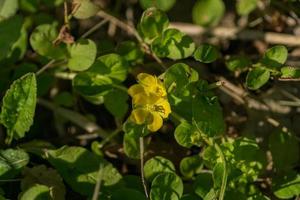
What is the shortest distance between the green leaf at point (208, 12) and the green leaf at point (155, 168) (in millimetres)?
606

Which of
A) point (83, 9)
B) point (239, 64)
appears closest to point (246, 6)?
point (239, 64)

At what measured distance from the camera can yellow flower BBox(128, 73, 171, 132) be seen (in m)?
1.61

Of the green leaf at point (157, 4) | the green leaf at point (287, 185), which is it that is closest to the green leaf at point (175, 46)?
the green leaf at point (157, 4)

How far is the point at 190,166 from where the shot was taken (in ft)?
5.91

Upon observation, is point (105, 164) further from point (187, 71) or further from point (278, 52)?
point (278, 52)

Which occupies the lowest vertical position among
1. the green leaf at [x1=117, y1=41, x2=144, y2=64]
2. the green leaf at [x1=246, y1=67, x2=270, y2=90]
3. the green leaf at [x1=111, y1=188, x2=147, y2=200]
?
the green leaf at [x1=111, y1=188, x2=147, y2=200]

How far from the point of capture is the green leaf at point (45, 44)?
6.06ft

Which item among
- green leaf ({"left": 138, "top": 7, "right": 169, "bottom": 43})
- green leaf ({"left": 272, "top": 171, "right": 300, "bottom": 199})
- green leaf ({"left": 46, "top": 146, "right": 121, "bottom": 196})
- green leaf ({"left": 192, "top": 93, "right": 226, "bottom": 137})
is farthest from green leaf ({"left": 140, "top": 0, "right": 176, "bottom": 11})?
green leaf ({"left": 272, "top": 171, "right": 300, "bottom": 199})

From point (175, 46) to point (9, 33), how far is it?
0.57m

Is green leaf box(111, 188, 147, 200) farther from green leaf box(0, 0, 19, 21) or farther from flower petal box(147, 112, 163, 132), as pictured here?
green leaf box(0, 0, 19, 21)

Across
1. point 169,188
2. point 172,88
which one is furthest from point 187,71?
point 169,188

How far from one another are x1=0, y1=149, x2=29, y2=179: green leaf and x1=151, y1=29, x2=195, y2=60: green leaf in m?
0.50

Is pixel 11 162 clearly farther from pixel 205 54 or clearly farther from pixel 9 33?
pixel 205 54

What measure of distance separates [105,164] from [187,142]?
0.92 ft
